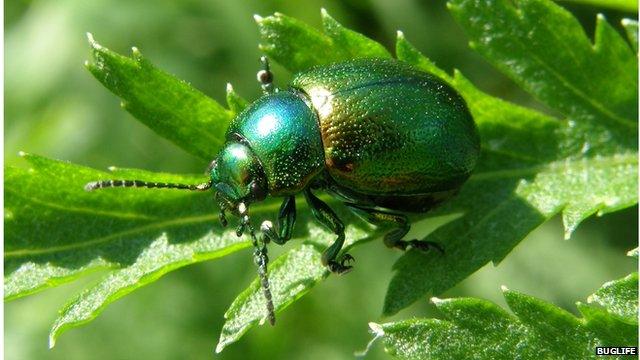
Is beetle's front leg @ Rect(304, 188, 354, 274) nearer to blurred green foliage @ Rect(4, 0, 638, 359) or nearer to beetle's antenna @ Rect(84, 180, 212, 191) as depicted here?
beetle's antenna @ Rect(84, 180, 212, 191)

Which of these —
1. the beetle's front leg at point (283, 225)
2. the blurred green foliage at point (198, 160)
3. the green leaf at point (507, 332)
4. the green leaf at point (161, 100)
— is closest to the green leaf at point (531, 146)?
the green leaf at point (507, 332)

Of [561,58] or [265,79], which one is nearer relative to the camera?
Answer: [561,58]

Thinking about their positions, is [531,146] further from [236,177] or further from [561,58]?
[236,177]

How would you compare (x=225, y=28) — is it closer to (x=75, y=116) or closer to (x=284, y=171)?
(x=75, y=116)

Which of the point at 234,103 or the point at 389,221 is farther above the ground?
the point at 234,103

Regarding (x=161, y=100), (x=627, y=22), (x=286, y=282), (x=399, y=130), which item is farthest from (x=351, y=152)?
(x=627, y=22)

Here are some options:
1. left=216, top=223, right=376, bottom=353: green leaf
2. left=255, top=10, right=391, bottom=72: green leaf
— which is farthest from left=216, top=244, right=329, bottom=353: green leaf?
left=255, top=10, right=391, bottom=72: green leaf
